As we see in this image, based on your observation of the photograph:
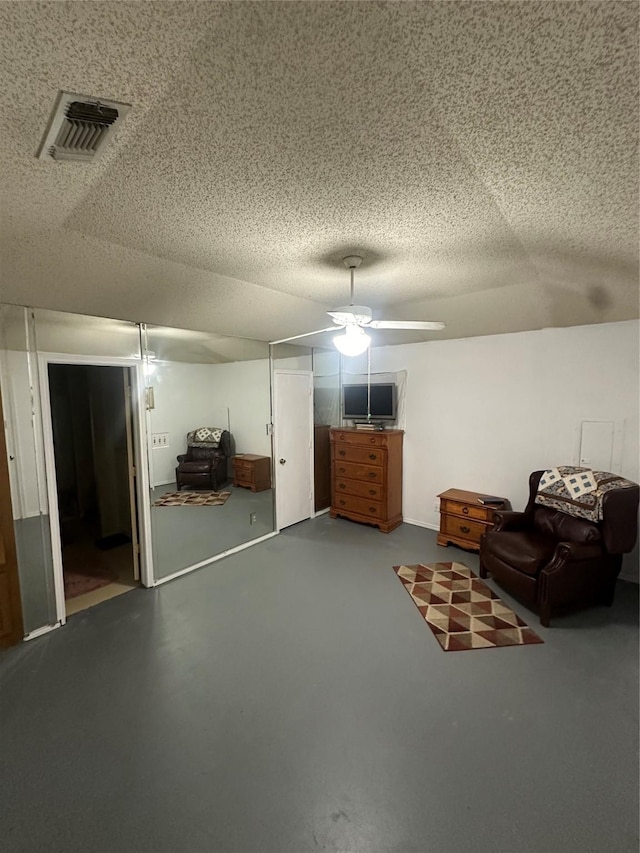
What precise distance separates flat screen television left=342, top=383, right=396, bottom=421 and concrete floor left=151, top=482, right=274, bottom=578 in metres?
1.58

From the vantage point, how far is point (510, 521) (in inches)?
128

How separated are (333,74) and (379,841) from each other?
8.47ft

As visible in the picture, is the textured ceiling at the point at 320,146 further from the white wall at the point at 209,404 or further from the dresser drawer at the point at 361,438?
the dresser drawer at the point at 361,438

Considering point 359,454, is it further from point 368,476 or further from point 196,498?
point 196,498

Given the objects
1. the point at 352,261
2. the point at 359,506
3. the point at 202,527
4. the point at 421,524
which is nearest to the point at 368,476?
the point at 359,506

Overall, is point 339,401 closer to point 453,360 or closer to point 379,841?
point 453,360

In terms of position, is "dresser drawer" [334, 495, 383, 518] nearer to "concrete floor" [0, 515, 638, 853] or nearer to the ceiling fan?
"concrete floor" [0, 515, 638, 853]

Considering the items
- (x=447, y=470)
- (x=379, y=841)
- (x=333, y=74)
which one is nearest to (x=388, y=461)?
(x=447, y=470)

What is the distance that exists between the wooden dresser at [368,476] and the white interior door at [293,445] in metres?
0.37

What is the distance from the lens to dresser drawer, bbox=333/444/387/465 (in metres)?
4.44

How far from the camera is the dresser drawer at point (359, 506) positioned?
4.50 meters

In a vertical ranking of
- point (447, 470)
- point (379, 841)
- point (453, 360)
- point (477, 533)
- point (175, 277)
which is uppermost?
point (175, 277)

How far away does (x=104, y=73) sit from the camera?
92cm

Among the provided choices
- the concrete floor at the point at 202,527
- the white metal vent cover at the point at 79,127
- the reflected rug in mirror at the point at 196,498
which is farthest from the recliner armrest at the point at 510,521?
the white metal vent cover at the point at 79,127
